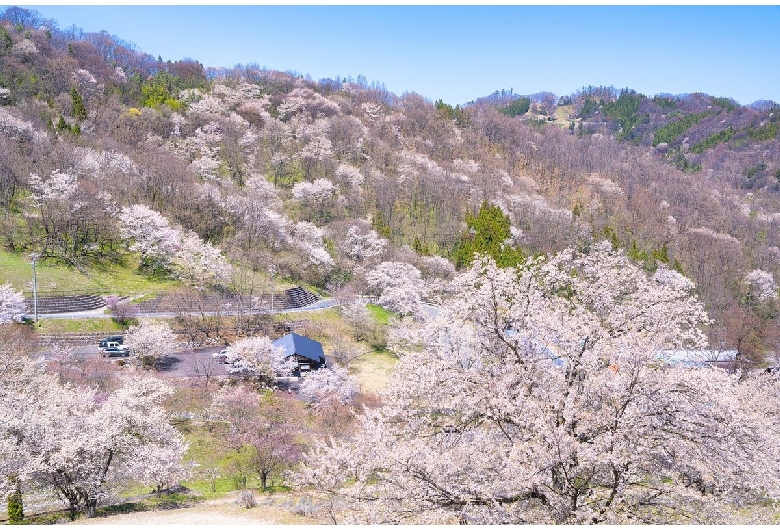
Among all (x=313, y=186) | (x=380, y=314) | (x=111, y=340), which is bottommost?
(x=380, y=314)

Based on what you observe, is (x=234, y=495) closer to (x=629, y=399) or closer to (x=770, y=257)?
(x=629, y=399)

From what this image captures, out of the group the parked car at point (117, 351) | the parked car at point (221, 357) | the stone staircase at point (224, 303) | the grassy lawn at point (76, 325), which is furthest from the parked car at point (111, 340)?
the parked car at point (221, 357)

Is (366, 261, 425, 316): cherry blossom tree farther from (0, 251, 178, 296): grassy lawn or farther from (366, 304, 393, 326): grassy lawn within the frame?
(0, 251, 178, 296): grassy lawn

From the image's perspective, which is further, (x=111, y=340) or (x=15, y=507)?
(x=111, y=340)

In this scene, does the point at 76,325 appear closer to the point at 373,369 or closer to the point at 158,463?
the point at 373,369

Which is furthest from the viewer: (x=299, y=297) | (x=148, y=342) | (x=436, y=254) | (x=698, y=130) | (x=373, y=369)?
(x=698, y=130)

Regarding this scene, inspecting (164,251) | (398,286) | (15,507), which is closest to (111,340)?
(164,251)

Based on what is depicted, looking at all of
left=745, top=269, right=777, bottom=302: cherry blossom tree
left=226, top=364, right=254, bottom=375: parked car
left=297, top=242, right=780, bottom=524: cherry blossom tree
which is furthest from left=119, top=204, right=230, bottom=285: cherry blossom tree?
left=745, top=269, right=777, bottom=302: cherry blossom tree
